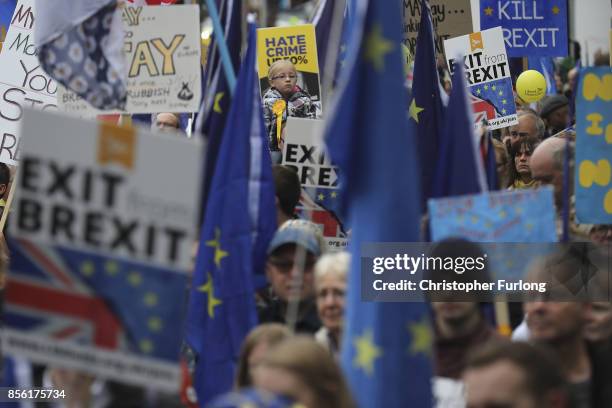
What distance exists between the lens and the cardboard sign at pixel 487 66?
1252 cm

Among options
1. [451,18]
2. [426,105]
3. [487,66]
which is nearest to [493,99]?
[487,66]

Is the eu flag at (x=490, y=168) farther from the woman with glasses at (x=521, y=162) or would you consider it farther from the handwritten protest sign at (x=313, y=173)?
the woman with glasses at (x=521, y=162)

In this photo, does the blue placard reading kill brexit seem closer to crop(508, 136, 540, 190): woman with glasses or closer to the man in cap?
crop(508, 136, 540, 190): woman with glasses

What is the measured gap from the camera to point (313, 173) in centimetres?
908

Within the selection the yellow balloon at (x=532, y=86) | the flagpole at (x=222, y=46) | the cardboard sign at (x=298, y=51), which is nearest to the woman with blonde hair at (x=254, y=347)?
the flagpole at (x=222, y=46)

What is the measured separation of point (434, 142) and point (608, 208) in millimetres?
2130

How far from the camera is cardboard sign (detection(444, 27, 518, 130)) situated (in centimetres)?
1252

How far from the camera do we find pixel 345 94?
551cm

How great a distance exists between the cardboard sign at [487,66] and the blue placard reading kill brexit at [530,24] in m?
0.58

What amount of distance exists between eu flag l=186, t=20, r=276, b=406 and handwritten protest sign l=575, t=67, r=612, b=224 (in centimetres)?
164

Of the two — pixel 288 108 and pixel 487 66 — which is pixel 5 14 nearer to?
pixel 288 108

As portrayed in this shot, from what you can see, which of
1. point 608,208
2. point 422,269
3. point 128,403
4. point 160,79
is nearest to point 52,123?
point 128,403

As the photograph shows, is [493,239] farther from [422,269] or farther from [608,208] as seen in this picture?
[608,208]

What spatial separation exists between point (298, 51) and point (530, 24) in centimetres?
253
